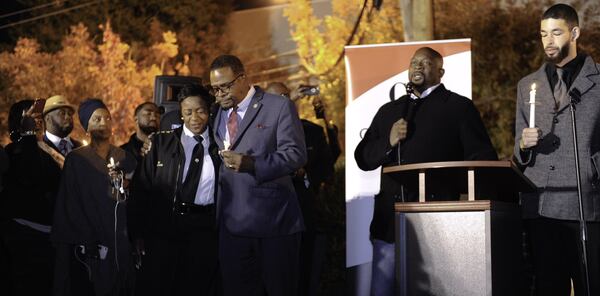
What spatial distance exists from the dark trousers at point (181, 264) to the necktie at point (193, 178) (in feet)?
1.10

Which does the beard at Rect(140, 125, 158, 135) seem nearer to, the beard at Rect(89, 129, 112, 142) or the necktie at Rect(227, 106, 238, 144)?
the beard at Rect(89, 129, 112, 142)

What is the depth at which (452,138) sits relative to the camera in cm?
756

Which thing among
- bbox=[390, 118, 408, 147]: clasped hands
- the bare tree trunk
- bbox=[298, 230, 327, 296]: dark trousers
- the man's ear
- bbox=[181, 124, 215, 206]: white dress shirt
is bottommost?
bbox=[298, 230, 327, 296]: dark trousers

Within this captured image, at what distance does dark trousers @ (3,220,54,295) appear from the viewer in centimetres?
905

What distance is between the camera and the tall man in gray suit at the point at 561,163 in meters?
6.48

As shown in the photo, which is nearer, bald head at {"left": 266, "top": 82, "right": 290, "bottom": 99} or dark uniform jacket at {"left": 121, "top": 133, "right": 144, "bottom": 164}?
bald head at {"left": 266, "top": 82, "right": 290, "bottom": 99}

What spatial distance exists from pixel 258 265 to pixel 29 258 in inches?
111

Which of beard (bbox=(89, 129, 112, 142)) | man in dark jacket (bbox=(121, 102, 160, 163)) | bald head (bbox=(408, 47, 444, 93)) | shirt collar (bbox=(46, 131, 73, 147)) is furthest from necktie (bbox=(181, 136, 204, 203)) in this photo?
man in dark jacket (bbox=(121, 102, 160, 163))

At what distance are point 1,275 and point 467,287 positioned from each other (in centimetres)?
360

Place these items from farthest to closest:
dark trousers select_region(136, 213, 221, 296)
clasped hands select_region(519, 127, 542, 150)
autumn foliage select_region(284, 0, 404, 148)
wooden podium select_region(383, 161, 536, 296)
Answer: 1. autumn foliage select_region(284, 0, 404, 148)
2. dark trousers select_region(136, 213, 221, 296)
3. clasped hands select_region(519, 127, 542, 150)
4. wooden podium select_region(383, 161, 536, 296)

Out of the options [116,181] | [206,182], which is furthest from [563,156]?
[116,181]

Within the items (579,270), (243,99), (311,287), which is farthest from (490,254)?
(311,287)

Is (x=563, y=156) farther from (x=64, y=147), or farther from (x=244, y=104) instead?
(x=64, y=147)

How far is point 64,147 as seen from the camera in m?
9.88
